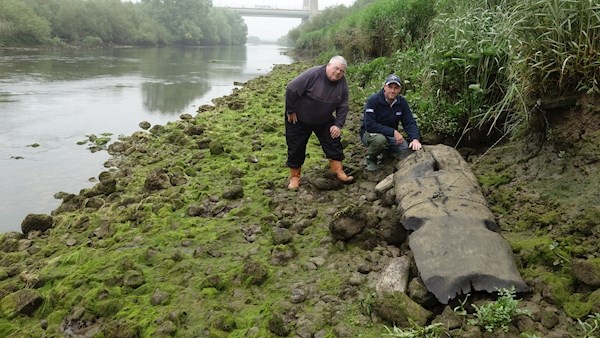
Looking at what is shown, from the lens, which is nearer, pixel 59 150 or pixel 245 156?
pixel 245 156

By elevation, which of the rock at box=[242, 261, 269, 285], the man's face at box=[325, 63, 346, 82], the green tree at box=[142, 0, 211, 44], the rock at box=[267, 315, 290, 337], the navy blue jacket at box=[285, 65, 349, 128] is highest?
the green tree at box=[142, 0, 211, 44]

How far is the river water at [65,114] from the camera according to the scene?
243 inches

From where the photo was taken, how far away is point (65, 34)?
36906 mm

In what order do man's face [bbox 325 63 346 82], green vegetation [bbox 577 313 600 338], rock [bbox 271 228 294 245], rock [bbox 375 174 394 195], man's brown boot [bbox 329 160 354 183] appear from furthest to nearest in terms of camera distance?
1. man's brown boot [bbox 329 160 354 183]
2. man's face [bbox 325 63 346 82]
3. rock [bbox 375 174 394 195]
4. rock [bbox 271 228 294 245]
5. green vegetation [bbox 577 313 600 338]

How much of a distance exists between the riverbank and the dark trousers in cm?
24

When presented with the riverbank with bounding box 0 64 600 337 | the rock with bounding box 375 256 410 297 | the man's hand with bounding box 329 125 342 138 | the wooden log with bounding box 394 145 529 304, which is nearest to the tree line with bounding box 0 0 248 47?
the riverbank with bounding box 0 64 600 337

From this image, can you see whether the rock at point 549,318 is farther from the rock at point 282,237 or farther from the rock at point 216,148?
the rock at point 216,148

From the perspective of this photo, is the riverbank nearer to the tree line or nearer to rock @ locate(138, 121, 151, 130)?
rock @ locate(138, 121, 151, 130)

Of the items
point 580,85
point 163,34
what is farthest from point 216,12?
point 580,85

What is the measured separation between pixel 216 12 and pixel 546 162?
7529cm

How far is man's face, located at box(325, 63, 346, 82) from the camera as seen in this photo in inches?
175

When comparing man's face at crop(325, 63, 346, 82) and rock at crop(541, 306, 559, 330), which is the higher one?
man's face at crop(325, 63, 346, 82)

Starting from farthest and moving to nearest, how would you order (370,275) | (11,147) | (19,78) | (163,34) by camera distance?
(163,34), (19,78), (11,147), (370,275)

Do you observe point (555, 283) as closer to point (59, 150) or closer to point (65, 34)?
point (59, 150)
